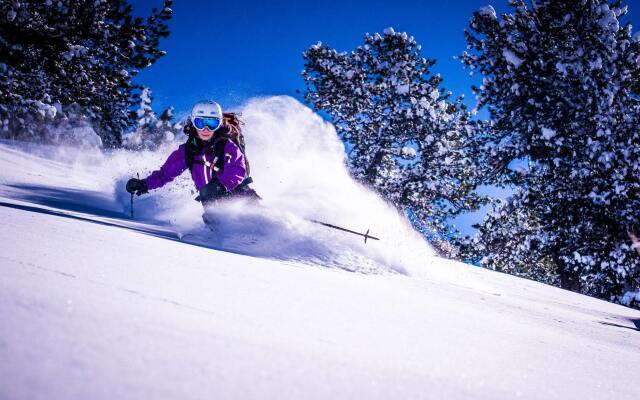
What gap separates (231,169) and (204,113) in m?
0.90

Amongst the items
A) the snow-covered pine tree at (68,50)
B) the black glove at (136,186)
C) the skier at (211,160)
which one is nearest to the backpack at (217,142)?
the skier at (211,160)

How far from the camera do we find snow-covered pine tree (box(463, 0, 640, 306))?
7266mm

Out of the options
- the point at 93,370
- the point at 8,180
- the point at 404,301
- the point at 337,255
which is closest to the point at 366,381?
the point at 93,370

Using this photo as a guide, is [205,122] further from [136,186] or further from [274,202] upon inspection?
[274,202]


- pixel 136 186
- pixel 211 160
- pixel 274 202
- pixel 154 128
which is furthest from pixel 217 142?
pixel 154 128

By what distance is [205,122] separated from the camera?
16.3 feet

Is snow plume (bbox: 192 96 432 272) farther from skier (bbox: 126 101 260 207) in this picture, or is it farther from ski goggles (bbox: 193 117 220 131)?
ski goggles (bbox: 193 117 220 131)

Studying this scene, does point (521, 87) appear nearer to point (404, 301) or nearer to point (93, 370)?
point (404, 301)

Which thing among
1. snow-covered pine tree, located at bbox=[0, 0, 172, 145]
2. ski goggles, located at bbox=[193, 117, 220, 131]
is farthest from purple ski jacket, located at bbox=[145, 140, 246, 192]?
snow-covered pine tree, located at bbox=[0, 0, 172, 145]

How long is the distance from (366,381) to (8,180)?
7.20 metres

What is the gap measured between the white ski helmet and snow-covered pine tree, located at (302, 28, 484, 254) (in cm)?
1014

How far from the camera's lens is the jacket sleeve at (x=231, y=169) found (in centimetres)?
495

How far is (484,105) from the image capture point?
32.1 ft

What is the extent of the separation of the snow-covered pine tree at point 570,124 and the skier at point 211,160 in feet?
23.1
